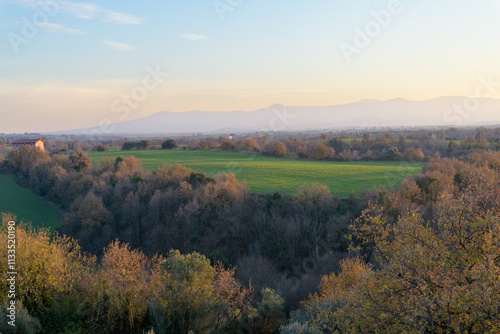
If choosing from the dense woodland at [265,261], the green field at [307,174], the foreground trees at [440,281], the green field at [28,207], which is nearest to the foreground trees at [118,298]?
the dense woodland at [265,261]

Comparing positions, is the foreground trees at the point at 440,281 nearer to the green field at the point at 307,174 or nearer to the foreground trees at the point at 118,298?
the foreground trees at the point at 118,298

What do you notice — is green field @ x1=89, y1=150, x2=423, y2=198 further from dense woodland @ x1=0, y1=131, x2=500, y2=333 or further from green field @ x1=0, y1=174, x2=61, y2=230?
green field @ x1=0, y1=174, x2=61, y2=230

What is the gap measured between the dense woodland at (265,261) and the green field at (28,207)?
2.28 m

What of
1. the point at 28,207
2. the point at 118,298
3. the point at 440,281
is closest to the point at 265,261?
the point at 118,298

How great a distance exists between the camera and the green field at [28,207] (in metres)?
35.0

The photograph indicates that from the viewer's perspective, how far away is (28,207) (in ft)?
129

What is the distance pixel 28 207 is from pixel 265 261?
32.6 meters

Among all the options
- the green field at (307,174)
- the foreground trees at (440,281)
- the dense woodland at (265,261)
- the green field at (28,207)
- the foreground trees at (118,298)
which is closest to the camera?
the foreground trees at (440,281)

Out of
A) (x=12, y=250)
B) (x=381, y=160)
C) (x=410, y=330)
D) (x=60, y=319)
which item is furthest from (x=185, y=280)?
(x=381, y=160)

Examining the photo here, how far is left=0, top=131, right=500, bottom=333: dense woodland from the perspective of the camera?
6.96m

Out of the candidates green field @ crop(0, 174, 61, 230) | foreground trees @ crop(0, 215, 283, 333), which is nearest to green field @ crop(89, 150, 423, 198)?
green field @ crop(0, 174, 61, 230)

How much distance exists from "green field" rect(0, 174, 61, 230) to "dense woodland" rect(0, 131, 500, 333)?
7.49 ft

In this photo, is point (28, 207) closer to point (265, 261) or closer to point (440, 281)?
point (265, 261)

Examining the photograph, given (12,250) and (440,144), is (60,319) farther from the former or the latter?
Answer: (440,144)
